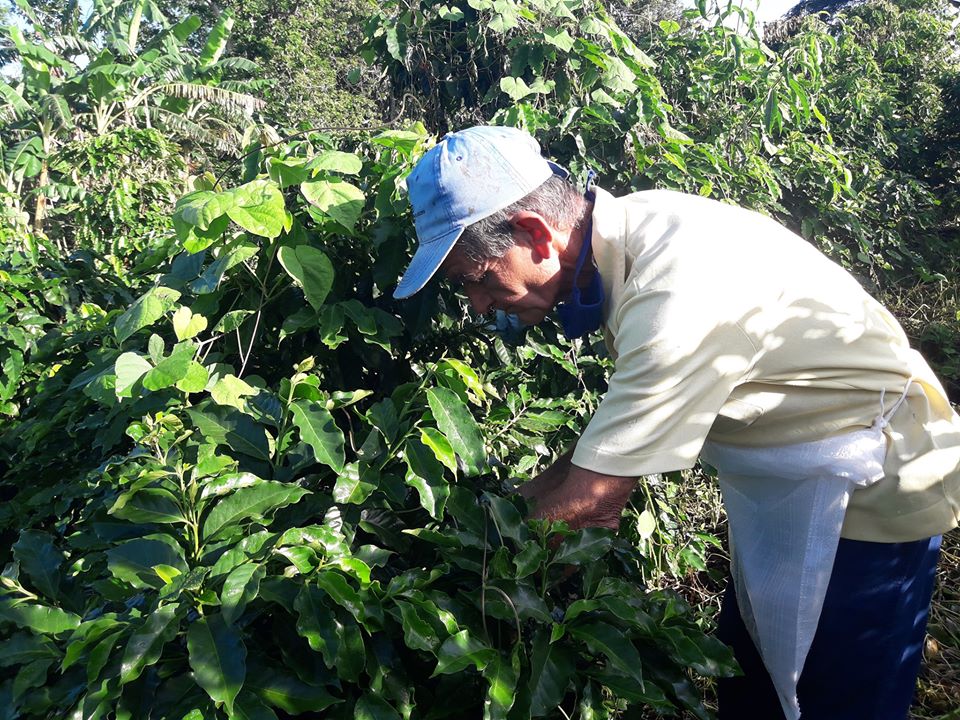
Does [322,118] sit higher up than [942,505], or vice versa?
[942,505]

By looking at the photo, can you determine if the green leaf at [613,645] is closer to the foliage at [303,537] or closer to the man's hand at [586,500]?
the foliage at [303,537]

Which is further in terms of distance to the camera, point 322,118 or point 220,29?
point 322,118

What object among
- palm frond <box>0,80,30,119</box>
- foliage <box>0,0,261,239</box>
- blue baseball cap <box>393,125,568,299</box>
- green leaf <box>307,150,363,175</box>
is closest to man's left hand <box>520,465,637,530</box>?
blue baseball cap <box>393,125,568,299</box>

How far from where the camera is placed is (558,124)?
3377 mm

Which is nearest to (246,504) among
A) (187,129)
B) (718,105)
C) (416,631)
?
(416,631)

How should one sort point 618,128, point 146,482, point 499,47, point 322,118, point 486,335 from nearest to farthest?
point 146,482 → point 486,335 → point 618,128 → point 499,47 → point 322,118

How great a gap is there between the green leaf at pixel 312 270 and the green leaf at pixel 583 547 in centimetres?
73

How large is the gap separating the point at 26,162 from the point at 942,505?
8484 mm

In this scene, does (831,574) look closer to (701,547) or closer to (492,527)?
(492,527)

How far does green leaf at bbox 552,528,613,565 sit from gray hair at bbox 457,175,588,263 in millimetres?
530

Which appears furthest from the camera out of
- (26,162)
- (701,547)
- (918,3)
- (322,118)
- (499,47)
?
(322,118)

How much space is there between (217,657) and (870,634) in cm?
116

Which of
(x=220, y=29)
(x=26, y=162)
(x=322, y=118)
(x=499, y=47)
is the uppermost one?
(x=499, y=47)

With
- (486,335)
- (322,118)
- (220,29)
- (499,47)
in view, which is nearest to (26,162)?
(220,29)
